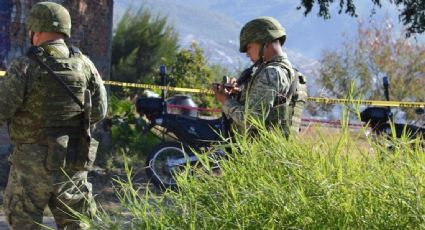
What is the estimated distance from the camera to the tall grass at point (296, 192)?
2879 mm

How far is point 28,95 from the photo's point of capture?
468 cm

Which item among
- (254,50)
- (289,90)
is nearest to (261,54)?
(254,50)

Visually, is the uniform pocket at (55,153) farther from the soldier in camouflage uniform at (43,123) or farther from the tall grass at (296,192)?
A: the tall grass at (296,192)

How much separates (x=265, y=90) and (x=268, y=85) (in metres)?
0.04

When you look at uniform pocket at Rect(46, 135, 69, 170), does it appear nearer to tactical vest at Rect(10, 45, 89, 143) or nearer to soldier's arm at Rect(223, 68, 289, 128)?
tactical vest at Rect(10, 45, 89, 143)

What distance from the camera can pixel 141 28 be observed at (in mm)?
23000

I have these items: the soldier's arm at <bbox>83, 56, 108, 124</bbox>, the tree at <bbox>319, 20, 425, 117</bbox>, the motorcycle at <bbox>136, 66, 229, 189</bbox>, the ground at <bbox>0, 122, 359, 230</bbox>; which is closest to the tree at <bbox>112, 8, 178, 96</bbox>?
the tree at <bbox>319, 20, 425, 117</bbox>

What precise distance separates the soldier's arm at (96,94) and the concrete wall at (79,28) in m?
4.45

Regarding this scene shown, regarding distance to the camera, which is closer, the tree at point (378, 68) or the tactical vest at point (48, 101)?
the tactical vest at point (48, 101)

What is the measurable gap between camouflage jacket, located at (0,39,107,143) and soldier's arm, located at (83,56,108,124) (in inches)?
2.7

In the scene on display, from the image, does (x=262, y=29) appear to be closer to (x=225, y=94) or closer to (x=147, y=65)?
(x=225, y=94)

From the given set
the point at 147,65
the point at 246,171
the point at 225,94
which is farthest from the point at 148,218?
the point at 147,65

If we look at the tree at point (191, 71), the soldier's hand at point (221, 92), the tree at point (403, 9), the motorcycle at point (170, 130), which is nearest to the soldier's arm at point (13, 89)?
the soldier's hand at point (221, 92)

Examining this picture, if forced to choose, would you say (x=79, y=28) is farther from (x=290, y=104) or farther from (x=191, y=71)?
(x=191, y=71)
